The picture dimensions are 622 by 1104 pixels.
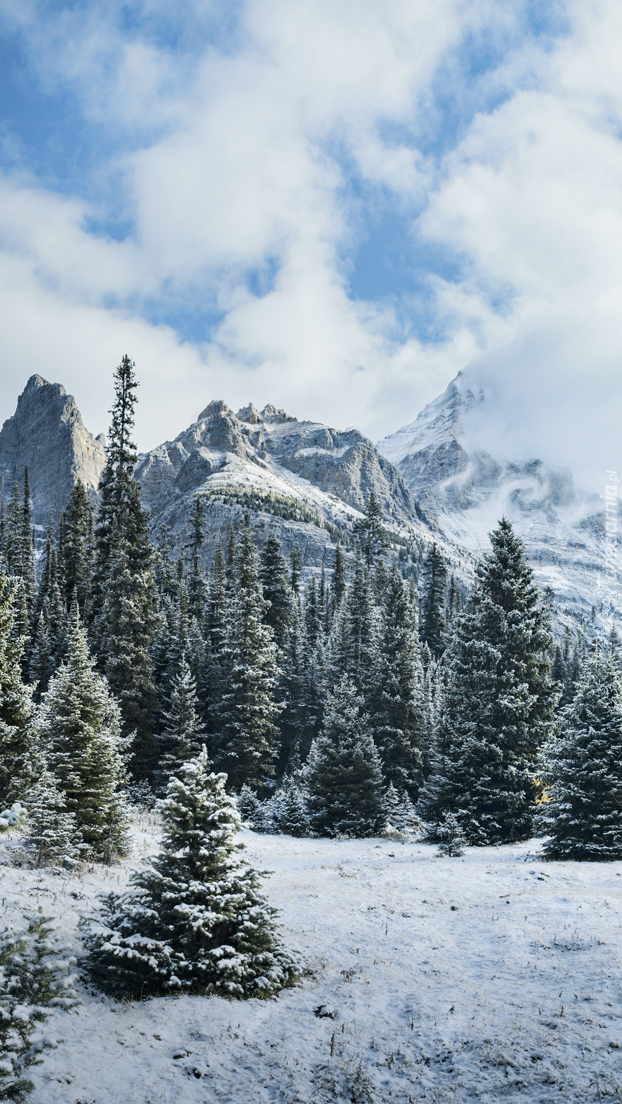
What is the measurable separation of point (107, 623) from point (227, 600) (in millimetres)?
20110

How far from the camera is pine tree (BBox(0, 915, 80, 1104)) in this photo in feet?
19.7

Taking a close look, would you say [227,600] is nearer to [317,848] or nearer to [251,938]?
[317,848]

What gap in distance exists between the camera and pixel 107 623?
109ft

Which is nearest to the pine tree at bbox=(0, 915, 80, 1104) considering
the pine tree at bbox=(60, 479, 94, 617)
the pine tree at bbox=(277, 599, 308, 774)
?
the pine tree at bbox=(277, 599, 308, 774)

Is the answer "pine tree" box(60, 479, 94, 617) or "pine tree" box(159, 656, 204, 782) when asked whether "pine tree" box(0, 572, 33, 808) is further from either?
"pine tree" box(60, 479, 94, 617)

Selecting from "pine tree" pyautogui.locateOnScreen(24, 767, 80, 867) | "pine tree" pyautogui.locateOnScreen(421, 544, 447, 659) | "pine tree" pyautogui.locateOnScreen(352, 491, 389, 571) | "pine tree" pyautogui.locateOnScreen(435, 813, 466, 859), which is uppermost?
"pine tree" pyautogui.locateOnScreen(352, 491, 389, 571)

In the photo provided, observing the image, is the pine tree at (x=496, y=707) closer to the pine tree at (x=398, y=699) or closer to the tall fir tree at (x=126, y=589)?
the pine tree at (x=398, y=699)

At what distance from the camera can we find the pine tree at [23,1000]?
236 inches

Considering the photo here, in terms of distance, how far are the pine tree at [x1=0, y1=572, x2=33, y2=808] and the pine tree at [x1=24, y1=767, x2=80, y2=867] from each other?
10.7 ft

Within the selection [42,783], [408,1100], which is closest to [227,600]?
[42,783]

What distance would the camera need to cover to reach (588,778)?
62.9 feet

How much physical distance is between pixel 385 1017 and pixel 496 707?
58.8ft

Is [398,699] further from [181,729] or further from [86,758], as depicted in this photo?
[86,758]

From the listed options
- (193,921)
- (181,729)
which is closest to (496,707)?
(181,729)
